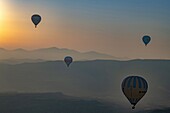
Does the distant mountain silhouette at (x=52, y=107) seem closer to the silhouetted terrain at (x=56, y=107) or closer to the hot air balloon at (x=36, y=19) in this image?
the silhouetted terrain at (x=56, y=107)

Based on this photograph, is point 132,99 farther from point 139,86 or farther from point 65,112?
point 65,112

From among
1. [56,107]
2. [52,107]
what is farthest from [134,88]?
[56,107]

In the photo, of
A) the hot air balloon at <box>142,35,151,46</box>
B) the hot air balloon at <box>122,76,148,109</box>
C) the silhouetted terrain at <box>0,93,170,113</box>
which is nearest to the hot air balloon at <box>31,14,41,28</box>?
the hot air balloon at <box>142,35,151,46</box>

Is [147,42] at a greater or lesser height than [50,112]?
greater

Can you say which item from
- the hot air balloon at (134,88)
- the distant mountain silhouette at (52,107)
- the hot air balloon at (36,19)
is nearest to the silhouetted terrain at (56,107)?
the distant mountain silhouette at (52,107)

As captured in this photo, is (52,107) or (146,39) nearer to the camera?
(146,39)

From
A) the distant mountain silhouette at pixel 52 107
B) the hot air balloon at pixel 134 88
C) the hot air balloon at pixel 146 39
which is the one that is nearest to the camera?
the hot air balloon at pixel 134 88

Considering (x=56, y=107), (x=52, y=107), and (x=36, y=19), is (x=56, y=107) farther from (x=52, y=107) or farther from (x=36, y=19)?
(x=36, y=19)

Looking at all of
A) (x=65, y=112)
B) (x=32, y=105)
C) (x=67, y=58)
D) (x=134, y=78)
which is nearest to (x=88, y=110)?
(x=65, y=112)
